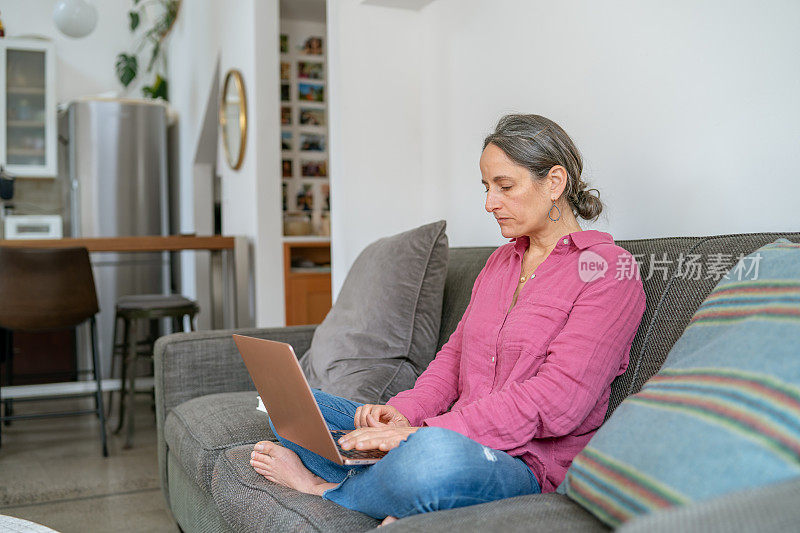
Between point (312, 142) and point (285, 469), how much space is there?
13.1ft

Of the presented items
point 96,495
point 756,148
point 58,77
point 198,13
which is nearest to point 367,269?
point 756,148

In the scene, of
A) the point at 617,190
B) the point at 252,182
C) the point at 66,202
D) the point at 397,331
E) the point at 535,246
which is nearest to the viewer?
the point at 535,246

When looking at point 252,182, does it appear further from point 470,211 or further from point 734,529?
point 734,529

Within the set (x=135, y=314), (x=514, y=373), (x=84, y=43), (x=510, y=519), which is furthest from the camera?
(x=84, y=43)

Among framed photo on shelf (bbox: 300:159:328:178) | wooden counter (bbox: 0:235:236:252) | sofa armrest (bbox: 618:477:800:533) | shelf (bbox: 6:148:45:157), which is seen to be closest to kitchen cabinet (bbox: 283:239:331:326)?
wooden counter (bbox: 0:235:236:252)

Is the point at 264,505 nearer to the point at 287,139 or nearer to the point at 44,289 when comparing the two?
the point at 44,289

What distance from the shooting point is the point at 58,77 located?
6.57m

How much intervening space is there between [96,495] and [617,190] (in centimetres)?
220

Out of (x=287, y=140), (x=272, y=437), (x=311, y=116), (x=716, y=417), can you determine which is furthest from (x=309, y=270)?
(x=716, y=417)

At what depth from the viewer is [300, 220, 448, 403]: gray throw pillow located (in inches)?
79.0

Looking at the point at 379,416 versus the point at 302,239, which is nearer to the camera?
the point at 379,416

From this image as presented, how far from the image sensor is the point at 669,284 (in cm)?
143

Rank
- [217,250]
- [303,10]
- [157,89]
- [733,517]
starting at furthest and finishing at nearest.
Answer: [157,89] < [303,10] < [217,250] < [733,517]

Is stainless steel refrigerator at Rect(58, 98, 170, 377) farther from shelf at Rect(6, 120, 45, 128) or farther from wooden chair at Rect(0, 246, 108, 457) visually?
wooden chair at Rect(0, 246, 108, 457)
